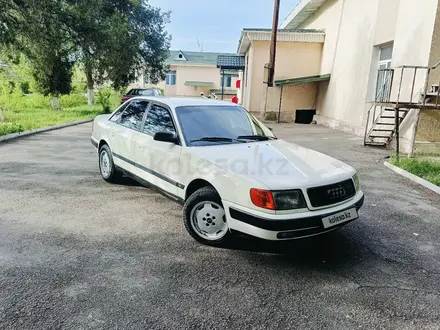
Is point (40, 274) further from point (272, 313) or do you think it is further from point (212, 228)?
point (272, 313)

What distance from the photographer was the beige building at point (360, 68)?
901 cm

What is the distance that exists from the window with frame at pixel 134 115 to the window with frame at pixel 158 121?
0.21 m

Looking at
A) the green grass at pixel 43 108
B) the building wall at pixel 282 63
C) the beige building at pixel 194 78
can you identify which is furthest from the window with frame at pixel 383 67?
the beige building at pixel 194 78

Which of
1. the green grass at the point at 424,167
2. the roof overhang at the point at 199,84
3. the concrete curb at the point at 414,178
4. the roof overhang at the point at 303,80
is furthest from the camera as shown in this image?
the roof overhang at the point at 199,84

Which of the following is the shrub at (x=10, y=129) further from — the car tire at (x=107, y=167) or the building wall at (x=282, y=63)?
the building wall at (x=282, y=63)

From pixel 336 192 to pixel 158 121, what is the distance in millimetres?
2491

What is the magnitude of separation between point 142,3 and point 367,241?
2400 cm

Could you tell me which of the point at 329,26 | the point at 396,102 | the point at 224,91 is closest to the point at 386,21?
the point at 396,102

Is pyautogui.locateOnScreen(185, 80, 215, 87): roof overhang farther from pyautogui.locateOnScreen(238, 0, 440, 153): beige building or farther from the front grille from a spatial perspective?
the front grille

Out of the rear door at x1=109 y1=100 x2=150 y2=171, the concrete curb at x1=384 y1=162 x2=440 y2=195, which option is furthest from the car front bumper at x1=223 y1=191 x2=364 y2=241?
the concrete curb at x1=384 y1=162 x2=440 y2=195

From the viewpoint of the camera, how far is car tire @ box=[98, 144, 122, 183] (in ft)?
18.4

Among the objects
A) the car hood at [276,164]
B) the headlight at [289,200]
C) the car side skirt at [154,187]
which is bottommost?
the car side skirt at [154,187]

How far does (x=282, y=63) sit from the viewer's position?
18.4 m

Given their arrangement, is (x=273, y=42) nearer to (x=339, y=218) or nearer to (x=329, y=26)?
(x=329, y=26)
